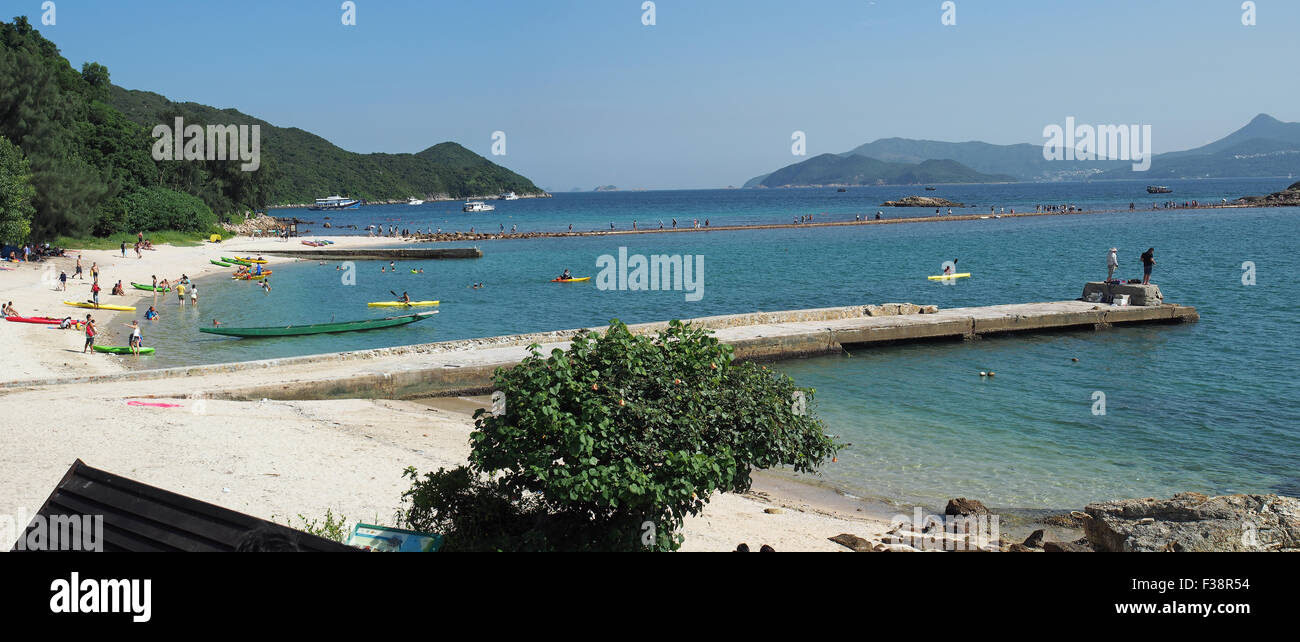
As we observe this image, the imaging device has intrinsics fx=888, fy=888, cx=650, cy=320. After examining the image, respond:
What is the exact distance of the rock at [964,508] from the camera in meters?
14.5

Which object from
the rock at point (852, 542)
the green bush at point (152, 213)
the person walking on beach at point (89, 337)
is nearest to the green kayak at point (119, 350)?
the person walking on beach at point (89, 337)

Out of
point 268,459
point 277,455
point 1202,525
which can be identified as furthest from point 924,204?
point 1202,525

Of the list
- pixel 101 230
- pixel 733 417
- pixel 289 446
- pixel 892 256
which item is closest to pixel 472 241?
pixel 101 230

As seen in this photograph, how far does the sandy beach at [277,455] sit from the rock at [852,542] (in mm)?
116

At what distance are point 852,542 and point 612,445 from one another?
18.5ft

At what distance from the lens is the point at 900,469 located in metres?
17.7

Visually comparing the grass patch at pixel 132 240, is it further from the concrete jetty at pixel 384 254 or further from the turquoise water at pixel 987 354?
the turquoise water at pixel 987 354

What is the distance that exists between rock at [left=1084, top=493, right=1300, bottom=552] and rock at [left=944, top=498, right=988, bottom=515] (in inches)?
120

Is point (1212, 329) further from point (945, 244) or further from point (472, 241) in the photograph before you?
point (472, 241)

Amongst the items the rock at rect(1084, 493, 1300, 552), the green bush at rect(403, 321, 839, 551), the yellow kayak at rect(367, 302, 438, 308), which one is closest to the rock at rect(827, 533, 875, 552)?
the rock at rect(1084, 493, 1300, 552)

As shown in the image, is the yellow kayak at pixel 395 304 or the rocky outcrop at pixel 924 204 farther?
the rocky outcrop at pixel 924 204

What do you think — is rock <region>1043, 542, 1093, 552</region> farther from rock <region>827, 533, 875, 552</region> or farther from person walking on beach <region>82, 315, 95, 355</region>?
person walking on beach <region>82, 315, 95, 355</region>
